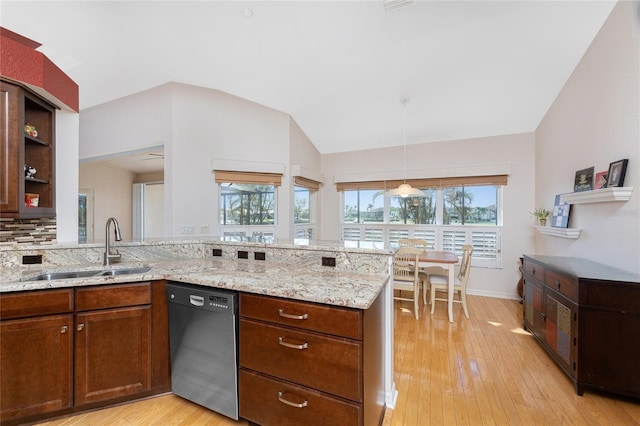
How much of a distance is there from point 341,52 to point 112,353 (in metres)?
3.28

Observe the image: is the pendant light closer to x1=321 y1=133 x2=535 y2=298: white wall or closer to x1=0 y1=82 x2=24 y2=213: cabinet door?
x1=321 y1=133 x2=535 y2=298: white wall

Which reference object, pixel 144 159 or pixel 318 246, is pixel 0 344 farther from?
pixel 144 159

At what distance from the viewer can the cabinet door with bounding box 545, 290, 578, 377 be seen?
194 centimetres

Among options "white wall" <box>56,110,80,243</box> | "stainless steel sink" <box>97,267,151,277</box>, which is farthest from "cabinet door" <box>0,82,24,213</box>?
"stainless steel sink" <box>97,267,151,277</box>

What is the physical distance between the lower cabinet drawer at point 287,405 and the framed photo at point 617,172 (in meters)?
2.72

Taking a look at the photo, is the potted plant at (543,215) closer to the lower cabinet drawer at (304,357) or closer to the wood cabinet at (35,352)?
the lower cabinet drawer at (304,357)

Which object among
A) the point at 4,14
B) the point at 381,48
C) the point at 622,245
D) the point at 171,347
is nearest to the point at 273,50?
the point at 381,48

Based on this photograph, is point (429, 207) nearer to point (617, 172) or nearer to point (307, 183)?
point (307, 183)

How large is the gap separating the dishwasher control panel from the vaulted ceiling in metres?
A: 2.33

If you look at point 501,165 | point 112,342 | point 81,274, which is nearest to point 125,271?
point 81,274

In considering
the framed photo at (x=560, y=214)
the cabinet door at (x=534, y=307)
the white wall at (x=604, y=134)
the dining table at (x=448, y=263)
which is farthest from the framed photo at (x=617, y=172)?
the dining table at (x=448, y=263)

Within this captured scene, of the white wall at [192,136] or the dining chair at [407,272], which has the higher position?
the white wall at [192,136]

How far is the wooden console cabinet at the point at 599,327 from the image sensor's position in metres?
1.75

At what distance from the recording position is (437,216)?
4.51 meters
